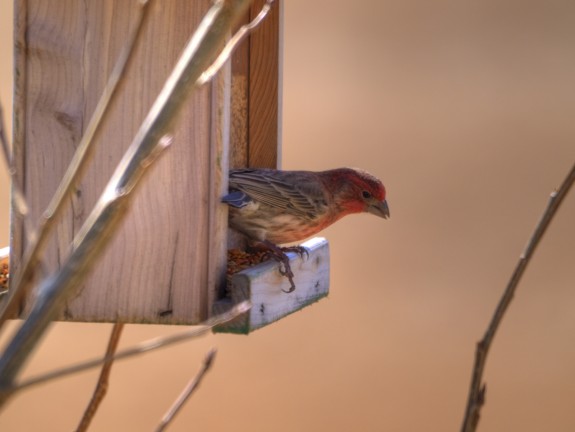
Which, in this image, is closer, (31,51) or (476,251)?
(31,51)

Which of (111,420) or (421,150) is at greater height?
(421,150)

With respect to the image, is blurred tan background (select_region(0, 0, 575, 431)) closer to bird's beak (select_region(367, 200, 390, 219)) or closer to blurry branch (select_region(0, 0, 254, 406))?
bird's beak (select_region(367, 200, 390, 219))

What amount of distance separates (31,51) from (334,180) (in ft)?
6.15

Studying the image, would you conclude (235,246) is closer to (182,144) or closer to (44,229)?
(182,144)

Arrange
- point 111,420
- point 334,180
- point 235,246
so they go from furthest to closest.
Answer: point 111,420 < point 334,180 < point 235,246

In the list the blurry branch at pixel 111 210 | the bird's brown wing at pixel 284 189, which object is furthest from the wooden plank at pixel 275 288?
the blurry branch at pixel 111 210

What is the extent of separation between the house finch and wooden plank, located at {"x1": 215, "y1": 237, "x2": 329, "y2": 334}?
7cm

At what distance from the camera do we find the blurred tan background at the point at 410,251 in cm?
686

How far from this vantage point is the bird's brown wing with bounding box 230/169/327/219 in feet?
12.3

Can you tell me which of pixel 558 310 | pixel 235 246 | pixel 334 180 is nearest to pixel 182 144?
pixel 235 246

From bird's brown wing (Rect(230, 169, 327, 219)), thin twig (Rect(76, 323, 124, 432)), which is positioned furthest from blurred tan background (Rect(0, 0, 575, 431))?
thin twig (Rect(76, 323, 124, 432))

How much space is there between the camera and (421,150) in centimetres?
715

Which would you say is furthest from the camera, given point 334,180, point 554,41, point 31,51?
point 554,41

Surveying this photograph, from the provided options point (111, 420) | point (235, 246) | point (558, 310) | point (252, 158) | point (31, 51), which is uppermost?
point (31, 51)
